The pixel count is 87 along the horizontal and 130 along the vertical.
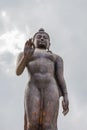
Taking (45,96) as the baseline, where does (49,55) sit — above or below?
above

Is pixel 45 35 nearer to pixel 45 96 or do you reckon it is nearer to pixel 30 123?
pixel 45 96

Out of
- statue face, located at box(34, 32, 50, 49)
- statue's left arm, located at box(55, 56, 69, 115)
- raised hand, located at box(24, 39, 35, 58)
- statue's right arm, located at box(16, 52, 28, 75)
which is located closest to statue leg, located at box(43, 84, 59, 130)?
statue's left arm, located at box(55, 56, 69, 115)

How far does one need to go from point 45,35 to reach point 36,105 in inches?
86.9

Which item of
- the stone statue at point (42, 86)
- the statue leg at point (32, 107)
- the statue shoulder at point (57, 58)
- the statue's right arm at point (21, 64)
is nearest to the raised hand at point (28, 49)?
the stone statue at point (42, 86)

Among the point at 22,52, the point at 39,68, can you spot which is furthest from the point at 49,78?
the point at 22,52

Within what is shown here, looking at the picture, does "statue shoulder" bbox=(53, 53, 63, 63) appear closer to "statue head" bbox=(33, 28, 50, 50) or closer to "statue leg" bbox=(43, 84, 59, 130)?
"statue head" bbox=(33, 28, 50, 50)

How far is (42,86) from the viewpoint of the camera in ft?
35.7

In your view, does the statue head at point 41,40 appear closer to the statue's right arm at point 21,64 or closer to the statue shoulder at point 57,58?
the statue shoulder at point 57,58

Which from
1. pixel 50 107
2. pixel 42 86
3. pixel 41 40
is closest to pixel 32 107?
pixel 50 107

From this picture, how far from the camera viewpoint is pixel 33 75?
11.0 metres

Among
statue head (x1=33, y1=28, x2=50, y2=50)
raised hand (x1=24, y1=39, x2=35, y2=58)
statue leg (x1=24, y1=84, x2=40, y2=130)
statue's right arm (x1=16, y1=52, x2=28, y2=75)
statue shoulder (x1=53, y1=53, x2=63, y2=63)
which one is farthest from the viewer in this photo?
statue head (x1=33, y1=28, x2=50, y2=50)

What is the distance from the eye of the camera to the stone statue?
34.5ft

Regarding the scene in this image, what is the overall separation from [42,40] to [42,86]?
1.48 meters

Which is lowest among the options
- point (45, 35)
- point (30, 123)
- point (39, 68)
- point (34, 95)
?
point (30, 123)
